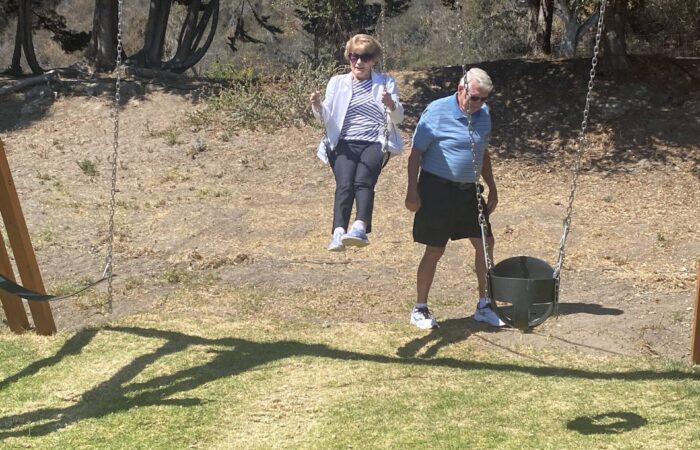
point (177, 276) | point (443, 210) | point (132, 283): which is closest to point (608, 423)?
point (443, 210)

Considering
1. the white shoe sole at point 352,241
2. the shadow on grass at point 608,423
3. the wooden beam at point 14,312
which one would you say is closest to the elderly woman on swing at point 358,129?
the white shoe sole at point 352,241

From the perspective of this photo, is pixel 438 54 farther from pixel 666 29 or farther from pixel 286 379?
pixel 286 379

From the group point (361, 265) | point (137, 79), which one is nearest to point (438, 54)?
point (137, 79)

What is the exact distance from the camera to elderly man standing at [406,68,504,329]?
527cm

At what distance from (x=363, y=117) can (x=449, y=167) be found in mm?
640

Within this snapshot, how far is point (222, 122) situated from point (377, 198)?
10.2 ft

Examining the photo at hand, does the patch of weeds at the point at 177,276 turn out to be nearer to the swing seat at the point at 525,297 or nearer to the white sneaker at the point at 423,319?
the white sneaker at the point at 423,319

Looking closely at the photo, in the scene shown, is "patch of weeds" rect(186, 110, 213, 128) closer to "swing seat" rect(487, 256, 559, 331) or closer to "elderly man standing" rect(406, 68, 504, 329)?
"elderly man standing" rect(406, 68, 504, 329)

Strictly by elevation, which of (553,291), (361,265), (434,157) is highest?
(434,157)

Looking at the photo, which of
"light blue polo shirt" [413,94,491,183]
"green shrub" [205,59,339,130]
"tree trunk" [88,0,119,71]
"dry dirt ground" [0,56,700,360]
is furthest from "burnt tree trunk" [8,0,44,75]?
"light blue polo shirt" [413,94,491,183]

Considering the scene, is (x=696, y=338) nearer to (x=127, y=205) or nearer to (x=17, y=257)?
(x=17, y=257)

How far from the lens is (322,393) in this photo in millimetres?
4762

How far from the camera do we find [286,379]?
4957 millimetres

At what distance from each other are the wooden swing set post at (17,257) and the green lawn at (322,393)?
0.37ft
